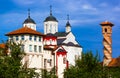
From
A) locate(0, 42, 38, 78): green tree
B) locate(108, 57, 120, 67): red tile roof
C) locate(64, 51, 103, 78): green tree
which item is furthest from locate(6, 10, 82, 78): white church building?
locate(0, 42, 38, 78): green tree

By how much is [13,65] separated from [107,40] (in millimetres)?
51358

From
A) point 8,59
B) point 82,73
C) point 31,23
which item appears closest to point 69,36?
point 31,23

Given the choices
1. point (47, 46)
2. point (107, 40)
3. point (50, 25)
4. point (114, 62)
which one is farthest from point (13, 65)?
point (50, 25)

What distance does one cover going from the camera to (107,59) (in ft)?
281

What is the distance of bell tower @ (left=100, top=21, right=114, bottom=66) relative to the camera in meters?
85.8

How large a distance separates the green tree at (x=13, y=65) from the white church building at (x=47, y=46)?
97.0 feet

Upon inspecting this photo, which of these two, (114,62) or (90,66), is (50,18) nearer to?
(114,62)

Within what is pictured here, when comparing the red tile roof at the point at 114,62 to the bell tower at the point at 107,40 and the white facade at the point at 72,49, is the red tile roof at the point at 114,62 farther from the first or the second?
the white facade at the point at 72,49

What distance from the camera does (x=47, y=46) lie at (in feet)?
298

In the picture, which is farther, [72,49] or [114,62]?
[72,49]

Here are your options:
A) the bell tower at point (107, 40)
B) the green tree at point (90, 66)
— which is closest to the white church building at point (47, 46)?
the bell tower at point (107, 40)

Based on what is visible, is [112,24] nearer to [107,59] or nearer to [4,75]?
[107,59]

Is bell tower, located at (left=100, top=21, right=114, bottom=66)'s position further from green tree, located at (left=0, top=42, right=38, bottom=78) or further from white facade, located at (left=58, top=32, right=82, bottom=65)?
green tree, located at (left=0, top=42, right=38, bottom=78)

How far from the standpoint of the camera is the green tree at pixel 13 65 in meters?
35.4
